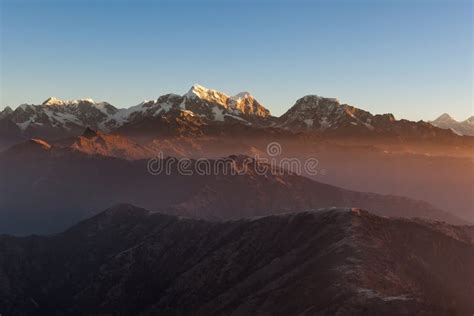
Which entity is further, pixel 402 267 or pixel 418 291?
pixel 402 267

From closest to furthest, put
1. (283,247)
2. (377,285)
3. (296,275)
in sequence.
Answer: (377,285) < (296,275) < (283,247)

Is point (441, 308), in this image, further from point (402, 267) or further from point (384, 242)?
point (384, 242)

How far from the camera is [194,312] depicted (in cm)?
16988

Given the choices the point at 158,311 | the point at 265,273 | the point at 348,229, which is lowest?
the point at 158,311

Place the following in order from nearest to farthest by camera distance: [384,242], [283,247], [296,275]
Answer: [296,275] → [384,242] → [283,247]

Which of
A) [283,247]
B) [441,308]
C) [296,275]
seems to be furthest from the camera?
[283,247]

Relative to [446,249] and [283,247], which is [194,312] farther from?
[446,249]

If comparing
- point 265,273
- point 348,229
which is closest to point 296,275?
point 265,273

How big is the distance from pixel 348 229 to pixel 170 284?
214 feet

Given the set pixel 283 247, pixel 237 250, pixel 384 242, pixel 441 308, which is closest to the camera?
pixel 441 308

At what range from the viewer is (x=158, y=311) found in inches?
7254

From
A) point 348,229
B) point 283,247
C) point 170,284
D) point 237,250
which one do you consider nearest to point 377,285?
point 348,229

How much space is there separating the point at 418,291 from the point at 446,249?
3838 centimetres

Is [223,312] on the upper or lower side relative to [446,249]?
lower
